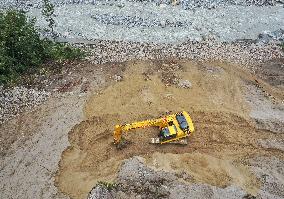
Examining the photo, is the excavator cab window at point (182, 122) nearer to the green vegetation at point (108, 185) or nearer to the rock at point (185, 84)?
the rock at point (185, 84)

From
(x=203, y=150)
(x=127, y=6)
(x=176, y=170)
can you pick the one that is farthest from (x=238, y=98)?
(x=127, y=6)

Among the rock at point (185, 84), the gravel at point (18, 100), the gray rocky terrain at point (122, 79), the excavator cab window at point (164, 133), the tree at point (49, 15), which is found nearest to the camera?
the gray rocky terrain at point (122, 79)

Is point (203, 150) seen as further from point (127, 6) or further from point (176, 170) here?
point (127, 6)

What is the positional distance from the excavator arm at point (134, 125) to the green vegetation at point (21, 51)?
7.55 m

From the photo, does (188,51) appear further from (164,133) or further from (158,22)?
(164,133)

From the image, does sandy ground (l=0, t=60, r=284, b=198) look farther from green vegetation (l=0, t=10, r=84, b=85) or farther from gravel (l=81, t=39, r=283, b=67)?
green vegetation (l=0, t=10, r=84, b=85)

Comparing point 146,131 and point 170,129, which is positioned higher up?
point 170,129

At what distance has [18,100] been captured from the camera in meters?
24.1

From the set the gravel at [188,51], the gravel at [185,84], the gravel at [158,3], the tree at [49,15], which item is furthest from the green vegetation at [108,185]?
the gravel at [158,3]

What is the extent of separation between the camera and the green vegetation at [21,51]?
83.3 ft

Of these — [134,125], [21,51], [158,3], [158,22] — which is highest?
[158,3]

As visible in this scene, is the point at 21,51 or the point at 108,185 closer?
the point at 108,185

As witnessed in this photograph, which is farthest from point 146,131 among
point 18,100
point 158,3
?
point 158,3

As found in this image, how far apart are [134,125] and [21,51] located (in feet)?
30.4
